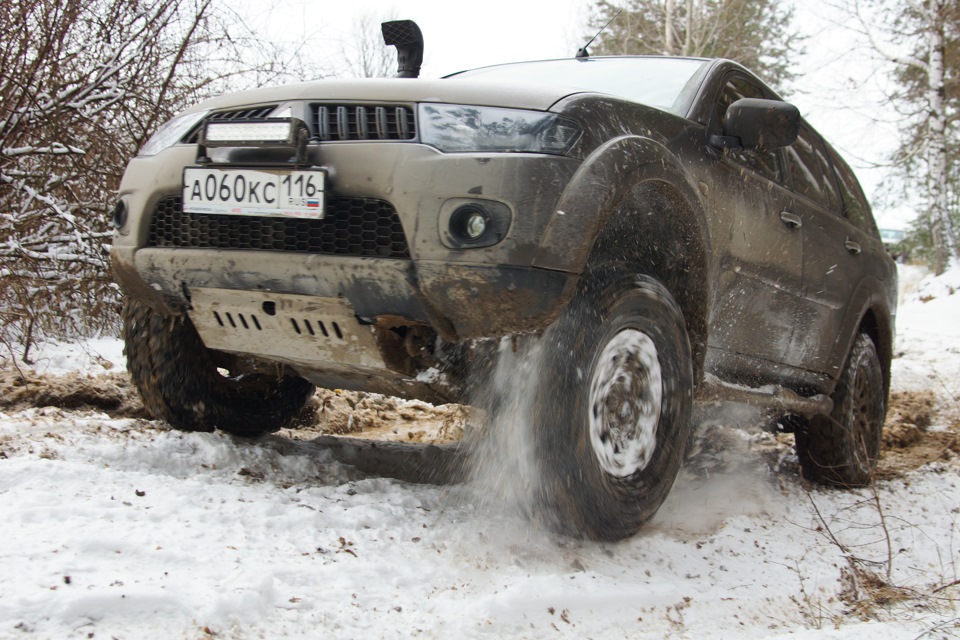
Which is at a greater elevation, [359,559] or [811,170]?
[811,170]

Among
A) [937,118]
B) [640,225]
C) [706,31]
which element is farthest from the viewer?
[706,31]

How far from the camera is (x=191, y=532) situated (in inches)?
88.4

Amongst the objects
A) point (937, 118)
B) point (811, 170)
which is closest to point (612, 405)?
point (811, 170)

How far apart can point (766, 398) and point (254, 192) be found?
2231 mm

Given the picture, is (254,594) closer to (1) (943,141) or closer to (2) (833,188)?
(2) (833,188)

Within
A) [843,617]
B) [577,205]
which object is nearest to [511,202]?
[577,205]

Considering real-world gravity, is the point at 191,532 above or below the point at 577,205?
below

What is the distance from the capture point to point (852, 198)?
15.4ft

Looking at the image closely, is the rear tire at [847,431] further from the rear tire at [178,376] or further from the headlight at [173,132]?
the headlight at [173,132]

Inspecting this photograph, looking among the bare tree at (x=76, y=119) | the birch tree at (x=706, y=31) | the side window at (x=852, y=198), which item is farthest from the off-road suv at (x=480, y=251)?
the birch tree at (x=706, y=31)

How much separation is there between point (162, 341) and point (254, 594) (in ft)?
4.82

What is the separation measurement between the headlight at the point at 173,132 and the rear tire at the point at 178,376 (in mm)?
554

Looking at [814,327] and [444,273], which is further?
[814,327]

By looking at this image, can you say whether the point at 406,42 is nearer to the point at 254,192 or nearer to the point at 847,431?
the point at 254,192
